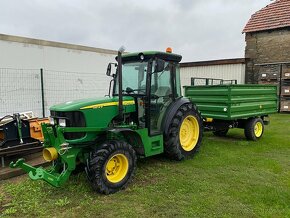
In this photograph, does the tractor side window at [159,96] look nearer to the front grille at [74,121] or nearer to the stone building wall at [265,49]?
the front grille at [74,121]

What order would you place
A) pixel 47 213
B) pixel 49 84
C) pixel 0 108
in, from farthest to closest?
pixel 49 84 → pixel 0 108 → pixel 47 213

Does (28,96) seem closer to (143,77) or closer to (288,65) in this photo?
(143,77)

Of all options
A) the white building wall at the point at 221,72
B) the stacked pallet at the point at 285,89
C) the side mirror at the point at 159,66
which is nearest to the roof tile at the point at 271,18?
the white building wall at the point at 221,72

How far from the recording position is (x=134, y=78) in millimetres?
5113

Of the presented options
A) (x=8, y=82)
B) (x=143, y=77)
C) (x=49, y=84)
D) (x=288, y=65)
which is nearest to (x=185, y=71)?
(x=288, y=65)

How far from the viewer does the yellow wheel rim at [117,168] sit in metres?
4.06

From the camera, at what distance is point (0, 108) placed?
25.0 ft

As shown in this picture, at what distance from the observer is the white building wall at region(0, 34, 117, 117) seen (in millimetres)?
→ 7852

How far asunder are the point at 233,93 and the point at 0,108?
242 inches

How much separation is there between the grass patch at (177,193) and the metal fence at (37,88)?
3811mm

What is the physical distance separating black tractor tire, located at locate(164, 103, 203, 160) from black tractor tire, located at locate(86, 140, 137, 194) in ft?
3.73

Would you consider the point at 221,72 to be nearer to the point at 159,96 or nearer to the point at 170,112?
the point at 170,112

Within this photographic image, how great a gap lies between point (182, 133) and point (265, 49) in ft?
40.5

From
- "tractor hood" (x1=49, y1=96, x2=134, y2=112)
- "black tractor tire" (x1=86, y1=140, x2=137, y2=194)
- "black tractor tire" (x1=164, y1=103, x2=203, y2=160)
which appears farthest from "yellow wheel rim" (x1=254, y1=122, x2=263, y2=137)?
"black tractor tire" (x1=86, y1=140, x2=137, y2=194)
